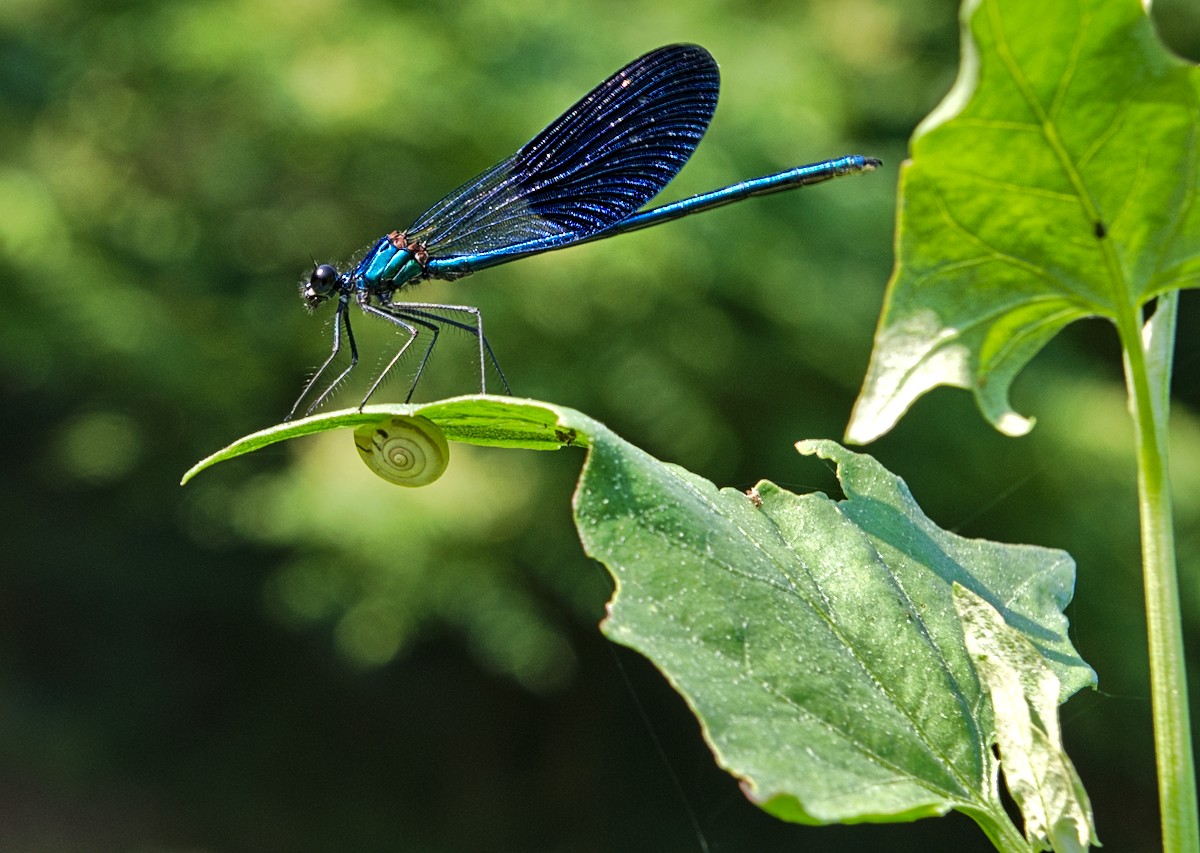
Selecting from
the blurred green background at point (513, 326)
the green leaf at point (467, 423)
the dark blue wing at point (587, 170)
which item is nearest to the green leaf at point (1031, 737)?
the green leaf at point (467, 423)

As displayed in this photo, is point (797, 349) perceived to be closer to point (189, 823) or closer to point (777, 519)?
point (777, 519)

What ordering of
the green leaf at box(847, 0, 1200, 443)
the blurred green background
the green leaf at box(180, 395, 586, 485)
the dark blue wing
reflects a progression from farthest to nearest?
the blurred green background → the dark blue wing → the green leaf at box(180, 395, 586, 485) → the green leaf at box(847, 0, 1200, 443)

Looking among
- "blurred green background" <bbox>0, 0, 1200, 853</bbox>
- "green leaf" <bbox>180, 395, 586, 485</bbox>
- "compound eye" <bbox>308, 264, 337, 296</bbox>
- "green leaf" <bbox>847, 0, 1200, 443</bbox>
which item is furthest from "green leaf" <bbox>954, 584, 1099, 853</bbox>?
"blurred green background" <bbox>0, 0, 1200, 853</bbox>

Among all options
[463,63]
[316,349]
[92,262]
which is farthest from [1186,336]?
[92,262]

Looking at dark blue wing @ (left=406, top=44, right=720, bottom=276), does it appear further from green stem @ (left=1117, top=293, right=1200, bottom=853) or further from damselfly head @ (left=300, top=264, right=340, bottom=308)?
green stem @ (left=1117, top=293, right=1200, bottom=853)

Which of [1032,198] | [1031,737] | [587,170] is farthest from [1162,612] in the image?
[587,170]

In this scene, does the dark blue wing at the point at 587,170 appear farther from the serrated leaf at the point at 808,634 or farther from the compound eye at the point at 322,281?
the serrated leaf at the point at 808,634
